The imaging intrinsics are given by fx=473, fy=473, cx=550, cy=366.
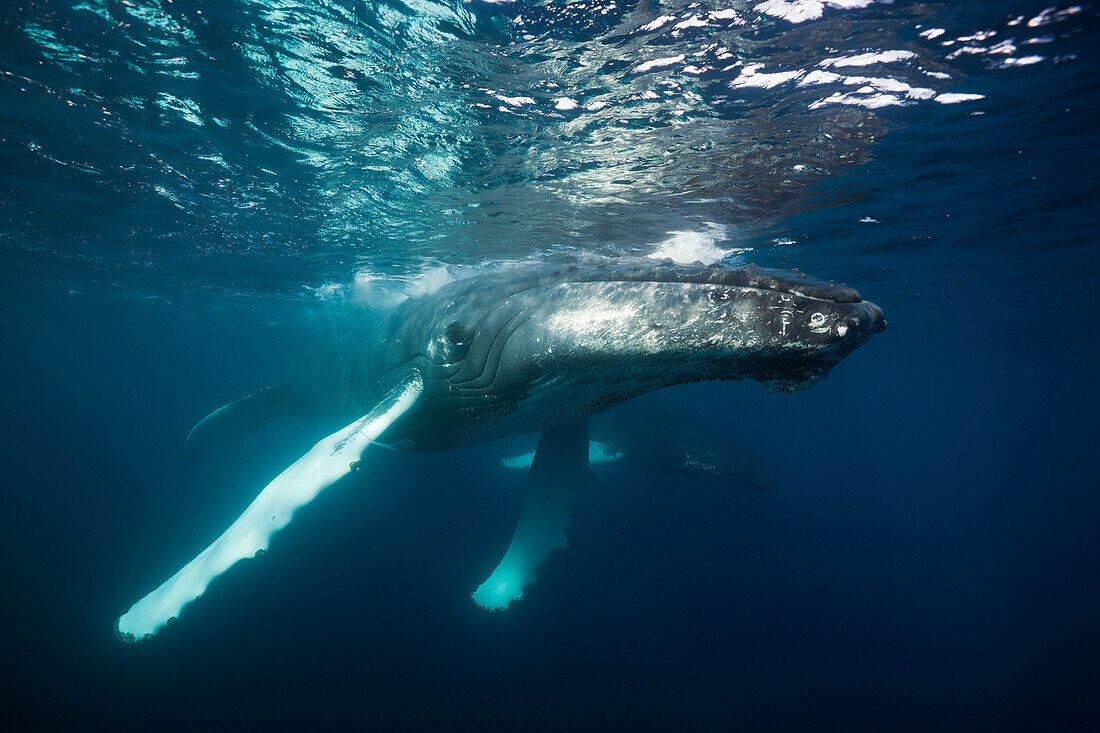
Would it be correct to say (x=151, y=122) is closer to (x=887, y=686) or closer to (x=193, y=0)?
(x=193, y=0)

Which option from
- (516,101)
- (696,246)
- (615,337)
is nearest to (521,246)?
(696,246)

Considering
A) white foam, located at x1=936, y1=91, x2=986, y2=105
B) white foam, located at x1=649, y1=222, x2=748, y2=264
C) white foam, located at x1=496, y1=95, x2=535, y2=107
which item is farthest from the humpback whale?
white foam, located at x1=649, y1=222, x2=748, y2=264

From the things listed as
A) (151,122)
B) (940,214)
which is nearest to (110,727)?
(151,122)

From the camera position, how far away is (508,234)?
15070 millimetres

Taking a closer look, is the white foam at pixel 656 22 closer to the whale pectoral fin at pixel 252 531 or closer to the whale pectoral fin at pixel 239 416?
the whale pectoral fin at pixel 252 531

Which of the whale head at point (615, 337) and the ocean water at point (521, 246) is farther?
the ocean water at point (521, 246)

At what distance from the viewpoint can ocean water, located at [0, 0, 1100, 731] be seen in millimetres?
6434

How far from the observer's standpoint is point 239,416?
10570 mm

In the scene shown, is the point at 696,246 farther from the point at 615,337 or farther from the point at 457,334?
the point at 615,337

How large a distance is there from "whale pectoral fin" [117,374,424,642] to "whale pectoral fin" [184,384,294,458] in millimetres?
6892

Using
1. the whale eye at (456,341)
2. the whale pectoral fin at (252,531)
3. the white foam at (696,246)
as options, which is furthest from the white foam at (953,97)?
the whale pectoral fin at (252,531)

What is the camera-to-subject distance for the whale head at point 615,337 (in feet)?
7.90

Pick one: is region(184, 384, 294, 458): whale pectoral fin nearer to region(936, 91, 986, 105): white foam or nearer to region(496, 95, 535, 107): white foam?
region(496, 95, 535, 107): white foam

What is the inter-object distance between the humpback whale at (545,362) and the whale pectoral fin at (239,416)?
4.96m
